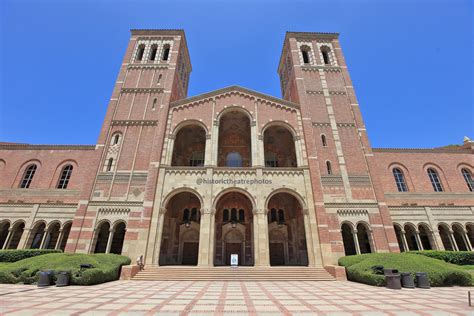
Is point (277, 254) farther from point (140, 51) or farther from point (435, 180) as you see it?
point (140, 51)

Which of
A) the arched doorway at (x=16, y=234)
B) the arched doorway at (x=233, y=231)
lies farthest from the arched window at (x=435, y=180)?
the arched doorway at (x=16, y=234)

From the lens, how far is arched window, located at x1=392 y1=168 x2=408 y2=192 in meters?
24.6

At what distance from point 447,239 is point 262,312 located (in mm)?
26220

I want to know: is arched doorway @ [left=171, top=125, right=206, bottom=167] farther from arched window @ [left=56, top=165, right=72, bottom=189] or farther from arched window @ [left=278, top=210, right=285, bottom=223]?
arched window @ [left=56, top=165, right=72, bottom=189]

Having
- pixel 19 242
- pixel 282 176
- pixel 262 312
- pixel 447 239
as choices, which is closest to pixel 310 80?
pixel 282 176

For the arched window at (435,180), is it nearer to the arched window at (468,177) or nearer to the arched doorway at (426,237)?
the arched window at (468,177)

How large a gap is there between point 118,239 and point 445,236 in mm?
32142

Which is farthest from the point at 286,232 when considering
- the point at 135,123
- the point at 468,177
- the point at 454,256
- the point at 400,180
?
the point at 468,177

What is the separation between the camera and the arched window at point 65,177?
78.6ft

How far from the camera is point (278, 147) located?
26984 mm

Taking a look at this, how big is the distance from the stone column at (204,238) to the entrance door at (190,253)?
227 inches

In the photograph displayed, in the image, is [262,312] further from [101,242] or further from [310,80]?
[310,80]

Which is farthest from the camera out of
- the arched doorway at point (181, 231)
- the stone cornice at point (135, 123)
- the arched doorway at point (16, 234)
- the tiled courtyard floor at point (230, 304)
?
the stone cornice at point (135, 123)

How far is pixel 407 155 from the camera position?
2634 centimetres
